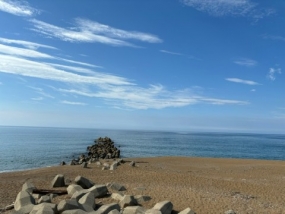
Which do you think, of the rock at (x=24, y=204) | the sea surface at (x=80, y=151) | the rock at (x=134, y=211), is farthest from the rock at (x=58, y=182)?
the sea surface at (x=80, y=151)

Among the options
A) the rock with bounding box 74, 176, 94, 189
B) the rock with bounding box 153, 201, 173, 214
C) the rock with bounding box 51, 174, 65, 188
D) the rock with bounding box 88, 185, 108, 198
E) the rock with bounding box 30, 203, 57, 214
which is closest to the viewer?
the rock with bounding box 30, 203, 57, 214

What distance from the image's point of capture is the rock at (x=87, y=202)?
11.9 meters

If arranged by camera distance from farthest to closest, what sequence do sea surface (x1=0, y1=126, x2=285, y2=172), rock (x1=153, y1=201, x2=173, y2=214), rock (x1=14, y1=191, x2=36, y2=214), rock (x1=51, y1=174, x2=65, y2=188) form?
sea surface (x1=0, y1=126, x2=285, y2=172), rock (x1=51, y1=174, x2=65, y2=188), rock (x1=153, y1=201, x2=173, y2=214), rock (x1=14, y1=191, x2=36, y2=214)

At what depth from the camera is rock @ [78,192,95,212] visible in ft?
38.9

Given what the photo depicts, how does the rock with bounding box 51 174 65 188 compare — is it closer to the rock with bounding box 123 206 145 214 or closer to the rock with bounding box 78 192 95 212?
the rock with bounding box 78 192 95 212

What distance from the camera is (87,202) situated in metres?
12.5

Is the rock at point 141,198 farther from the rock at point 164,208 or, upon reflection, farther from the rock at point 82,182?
the rock at point 82,182

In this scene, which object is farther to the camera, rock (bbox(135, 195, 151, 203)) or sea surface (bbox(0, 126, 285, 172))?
sea surface (bbox(0, 126, 285, 172))

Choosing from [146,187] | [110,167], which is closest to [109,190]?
[146,187]

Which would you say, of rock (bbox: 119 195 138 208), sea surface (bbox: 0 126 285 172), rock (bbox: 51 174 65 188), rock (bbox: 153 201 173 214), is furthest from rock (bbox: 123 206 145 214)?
sea surface (bbox: 0 126 285 172)

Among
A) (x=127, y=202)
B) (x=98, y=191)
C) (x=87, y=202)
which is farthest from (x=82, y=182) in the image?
(x=127, y=202)

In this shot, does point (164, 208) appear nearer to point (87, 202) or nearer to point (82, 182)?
point (87, 202)

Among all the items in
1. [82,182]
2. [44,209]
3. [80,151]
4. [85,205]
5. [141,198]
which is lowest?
[80,151]

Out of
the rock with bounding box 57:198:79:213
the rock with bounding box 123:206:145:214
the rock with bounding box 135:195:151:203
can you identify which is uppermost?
the rock with bounding box 57:198:79:213
